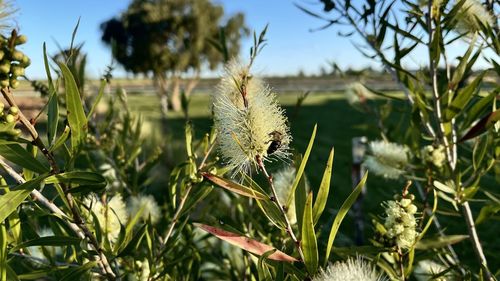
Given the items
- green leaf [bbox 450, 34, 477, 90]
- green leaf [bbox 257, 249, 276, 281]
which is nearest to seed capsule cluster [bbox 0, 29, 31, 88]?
green leaf [bbox 257, 249, 276, 281]

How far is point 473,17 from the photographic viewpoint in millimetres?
900

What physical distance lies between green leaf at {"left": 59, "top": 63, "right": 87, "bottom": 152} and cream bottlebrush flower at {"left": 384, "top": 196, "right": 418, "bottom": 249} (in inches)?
18.0

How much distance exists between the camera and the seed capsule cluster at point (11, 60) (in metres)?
0.48

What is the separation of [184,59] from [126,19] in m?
2.33

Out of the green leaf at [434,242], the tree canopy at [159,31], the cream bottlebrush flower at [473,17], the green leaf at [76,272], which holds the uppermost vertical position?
the tree canopy at [159,31]

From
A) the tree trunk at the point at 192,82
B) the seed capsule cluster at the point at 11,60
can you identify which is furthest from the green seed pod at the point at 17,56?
the tree trunk at the point at 192,82

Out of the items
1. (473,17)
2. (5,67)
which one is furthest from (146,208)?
(473,17)

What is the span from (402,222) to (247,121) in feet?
1.01

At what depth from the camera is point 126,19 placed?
46.6 feet

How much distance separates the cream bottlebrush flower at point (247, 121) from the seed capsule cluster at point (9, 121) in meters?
0.23

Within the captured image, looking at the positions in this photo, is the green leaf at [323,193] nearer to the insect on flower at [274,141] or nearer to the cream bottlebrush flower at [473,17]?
the insect on flower at [274,141]

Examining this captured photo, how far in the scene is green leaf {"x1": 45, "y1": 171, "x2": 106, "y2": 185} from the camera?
Result: 21.0 inches

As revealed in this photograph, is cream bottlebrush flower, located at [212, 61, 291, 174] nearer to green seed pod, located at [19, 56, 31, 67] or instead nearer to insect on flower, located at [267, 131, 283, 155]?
insect on flower, located at [267, 131, 283, 155]

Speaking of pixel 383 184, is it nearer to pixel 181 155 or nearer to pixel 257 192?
pixel 181 155
